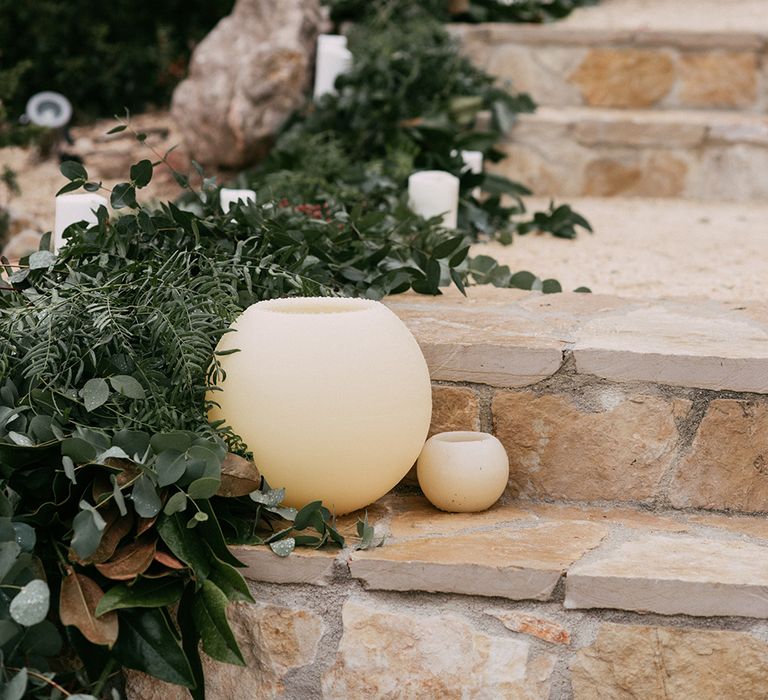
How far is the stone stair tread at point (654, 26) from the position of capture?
458cm

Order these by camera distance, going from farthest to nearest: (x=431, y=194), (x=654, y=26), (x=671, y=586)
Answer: (x=654, y=26), (x=431, y=194), (x=671, y=586)

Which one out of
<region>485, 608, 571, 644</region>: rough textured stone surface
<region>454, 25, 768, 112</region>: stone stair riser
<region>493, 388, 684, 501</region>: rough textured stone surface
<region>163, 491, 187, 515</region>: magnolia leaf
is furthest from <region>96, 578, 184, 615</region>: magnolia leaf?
<region>454, 25, 768, 112</region>: stone stair riser

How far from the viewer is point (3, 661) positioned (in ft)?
4.67

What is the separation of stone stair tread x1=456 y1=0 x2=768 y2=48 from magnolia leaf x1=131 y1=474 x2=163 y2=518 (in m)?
3.54

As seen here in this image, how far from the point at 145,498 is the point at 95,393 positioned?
0.19 m

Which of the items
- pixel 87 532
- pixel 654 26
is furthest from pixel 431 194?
pixel 654 26

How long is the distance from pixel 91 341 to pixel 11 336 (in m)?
0.13

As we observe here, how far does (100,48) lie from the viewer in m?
→ 5.65

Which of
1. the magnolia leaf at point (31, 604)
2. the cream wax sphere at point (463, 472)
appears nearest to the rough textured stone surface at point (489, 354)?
the cream wax sphere at point (463, 472)

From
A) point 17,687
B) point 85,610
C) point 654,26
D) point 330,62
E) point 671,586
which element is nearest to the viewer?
point 17,687

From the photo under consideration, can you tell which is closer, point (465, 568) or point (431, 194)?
point (465, 568)

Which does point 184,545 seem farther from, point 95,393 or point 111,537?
point 95,393

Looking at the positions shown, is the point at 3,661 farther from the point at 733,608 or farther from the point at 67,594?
the point at 733,608

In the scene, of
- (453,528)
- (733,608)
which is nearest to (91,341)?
(453,528)
